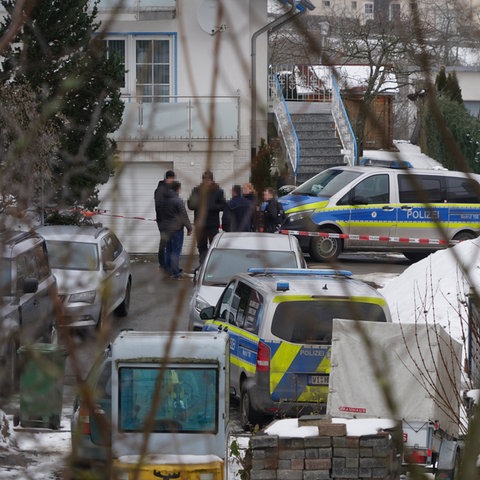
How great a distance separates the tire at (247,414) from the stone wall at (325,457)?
189 cm

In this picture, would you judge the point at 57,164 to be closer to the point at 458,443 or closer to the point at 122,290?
the point at 122,290

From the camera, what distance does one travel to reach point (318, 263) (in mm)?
20609

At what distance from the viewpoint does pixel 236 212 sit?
61.7ft

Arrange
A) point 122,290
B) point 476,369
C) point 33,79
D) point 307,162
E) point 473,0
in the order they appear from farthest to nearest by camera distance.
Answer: point 307,162, point 122,290, point 33,79, point 476,369, point 473,0

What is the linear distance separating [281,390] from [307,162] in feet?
56.3

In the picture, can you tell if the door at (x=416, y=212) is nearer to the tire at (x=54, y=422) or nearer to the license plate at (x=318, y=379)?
the license plate at (x=318, y=379)

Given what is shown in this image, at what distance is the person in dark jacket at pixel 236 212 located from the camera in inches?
719

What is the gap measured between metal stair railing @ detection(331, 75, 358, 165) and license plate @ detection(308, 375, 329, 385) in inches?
661

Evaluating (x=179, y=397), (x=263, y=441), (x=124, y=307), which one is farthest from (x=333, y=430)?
(x=124, y=307)

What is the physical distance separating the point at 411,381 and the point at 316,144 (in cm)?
1861

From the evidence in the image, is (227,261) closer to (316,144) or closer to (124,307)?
(124,307)

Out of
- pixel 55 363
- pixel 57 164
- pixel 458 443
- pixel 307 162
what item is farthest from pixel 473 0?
pixel 307 162

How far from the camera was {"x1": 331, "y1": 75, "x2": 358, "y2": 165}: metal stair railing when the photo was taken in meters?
26.7

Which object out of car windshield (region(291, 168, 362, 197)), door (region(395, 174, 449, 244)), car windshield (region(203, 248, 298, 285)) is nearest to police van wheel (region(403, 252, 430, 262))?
door (region(395, 174, 449, 244))
